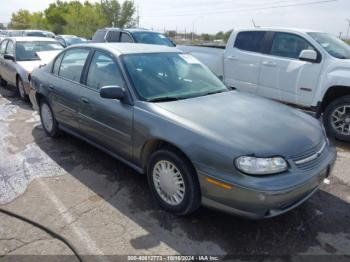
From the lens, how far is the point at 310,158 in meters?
3.03

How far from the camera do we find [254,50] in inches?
269

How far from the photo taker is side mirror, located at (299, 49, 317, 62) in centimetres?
568

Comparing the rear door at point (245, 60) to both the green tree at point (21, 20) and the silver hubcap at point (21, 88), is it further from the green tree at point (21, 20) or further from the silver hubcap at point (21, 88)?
the green tree at point (21, 20)

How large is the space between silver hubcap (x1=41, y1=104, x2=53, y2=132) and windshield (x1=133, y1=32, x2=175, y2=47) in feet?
19.4

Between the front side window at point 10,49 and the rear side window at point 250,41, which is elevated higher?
the rear side window at point 250,41

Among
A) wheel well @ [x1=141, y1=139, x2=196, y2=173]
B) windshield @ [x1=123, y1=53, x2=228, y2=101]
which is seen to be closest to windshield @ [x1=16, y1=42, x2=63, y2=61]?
windshield @ [x1=123, y1=53, x2=228, y2=101]

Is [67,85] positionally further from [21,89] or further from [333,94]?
[333,94]

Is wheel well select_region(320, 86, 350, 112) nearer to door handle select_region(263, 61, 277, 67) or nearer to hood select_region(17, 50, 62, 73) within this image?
door handle select_region(263, 61, 277, 67)

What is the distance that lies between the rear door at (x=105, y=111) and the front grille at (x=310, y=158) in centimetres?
171

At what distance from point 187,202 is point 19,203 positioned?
1855 mm

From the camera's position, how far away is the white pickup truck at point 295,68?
5523 millimetres

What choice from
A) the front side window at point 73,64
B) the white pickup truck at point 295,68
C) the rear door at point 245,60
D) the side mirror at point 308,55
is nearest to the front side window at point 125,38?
the white pickup truck at point 295,68

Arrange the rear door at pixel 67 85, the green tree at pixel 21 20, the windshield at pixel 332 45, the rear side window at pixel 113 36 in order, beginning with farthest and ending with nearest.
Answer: the green tree at pixel 21 20 → the rear side window at pixel 113 36 → the windshield at pixel 332 45 → the rear door at pixel 67 85

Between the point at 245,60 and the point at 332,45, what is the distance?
162 cm
